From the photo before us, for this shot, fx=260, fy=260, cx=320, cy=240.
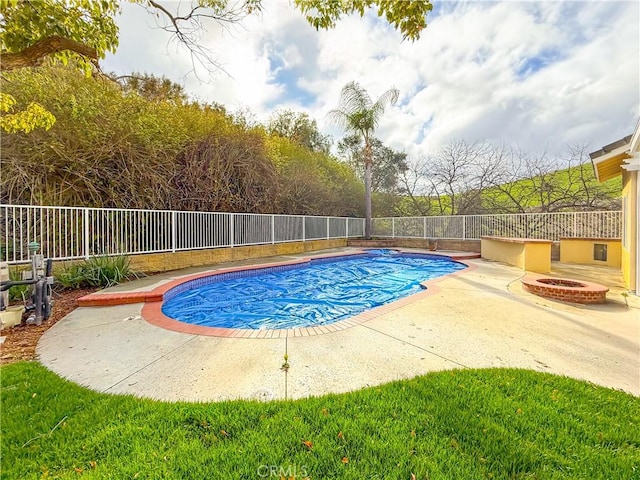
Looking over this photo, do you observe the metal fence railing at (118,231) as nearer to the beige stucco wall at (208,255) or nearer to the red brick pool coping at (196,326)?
the beige stucco wall at (208,255)

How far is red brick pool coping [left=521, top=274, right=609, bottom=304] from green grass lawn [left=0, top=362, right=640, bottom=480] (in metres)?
3.21

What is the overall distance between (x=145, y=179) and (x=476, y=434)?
8913 millimetres

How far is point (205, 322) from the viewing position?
4.73 metres

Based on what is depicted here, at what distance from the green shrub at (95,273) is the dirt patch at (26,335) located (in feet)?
2.84

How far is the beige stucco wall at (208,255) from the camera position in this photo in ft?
24.0

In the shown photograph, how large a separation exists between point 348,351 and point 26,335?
4.14m

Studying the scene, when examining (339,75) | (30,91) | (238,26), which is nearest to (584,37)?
(238,26)

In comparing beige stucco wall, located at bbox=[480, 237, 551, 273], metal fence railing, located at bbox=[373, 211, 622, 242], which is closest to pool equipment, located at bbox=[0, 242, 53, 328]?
beige stucco wall, located at bbox=[480, 237, 551, 273]

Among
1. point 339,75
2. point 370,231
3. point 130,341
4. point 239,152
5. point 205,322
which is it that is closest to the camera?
point 130,341

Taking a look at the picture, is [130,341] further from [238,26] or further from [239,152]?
[239,152]

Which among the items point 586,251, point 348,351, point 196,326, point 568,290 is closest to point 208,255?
point 196,326

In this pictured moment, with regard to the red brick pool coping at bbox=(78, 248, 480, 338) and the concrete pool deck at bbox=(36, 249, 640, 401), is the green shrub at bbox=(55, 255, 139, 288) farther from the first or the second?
the concrete pool deck at bbox=(36, 249, 640, 401)

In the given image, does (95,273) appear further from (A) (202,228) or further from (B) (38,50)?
(B) (38,50)

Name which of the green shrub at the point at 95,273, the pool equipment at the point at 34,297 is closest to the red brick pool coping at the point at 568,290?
the pool equipment at the point at 34,297
